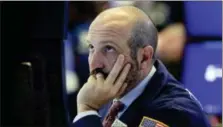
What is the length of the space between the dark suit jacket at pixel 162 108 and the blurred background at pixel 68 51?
393mm

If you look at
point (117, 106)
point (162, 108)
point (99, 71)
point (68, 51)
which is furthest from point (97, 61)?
point (68, 51)

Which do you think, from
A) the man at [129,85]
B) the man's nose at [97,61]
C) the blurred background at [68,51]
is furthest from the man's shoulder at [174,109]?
the blurred background at [68,51]

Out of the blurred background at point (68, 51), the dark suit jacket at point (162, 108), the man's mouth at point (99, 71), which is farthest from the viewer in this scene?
the blurred background at point (68, 51)

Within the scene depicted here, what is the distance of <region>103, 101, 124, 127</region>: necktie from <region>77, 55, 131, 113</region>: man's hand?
0.16 feet

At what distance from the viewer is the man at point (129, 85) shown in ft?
4.27

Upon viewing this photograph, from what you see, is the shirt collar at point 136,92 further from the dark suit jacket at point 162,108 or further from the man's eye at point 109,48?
the man's eye at point 109,48

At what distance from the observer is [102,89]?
1340 millimetres

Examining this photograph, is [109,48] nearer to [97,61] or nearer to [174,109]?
[97,61]

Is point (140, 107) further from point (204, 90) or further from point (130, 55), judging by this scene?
point (204, 90)

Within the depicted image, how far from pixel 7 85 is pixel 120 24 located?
0.75 meters

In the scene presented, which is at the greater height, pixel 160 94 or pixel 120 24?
pixel 120 24

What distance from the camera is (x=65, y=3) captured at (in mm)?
1861

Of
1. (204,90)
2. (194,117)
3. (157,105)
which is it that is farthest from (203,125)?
(204,90)

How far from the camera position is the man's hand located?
1326 mm
